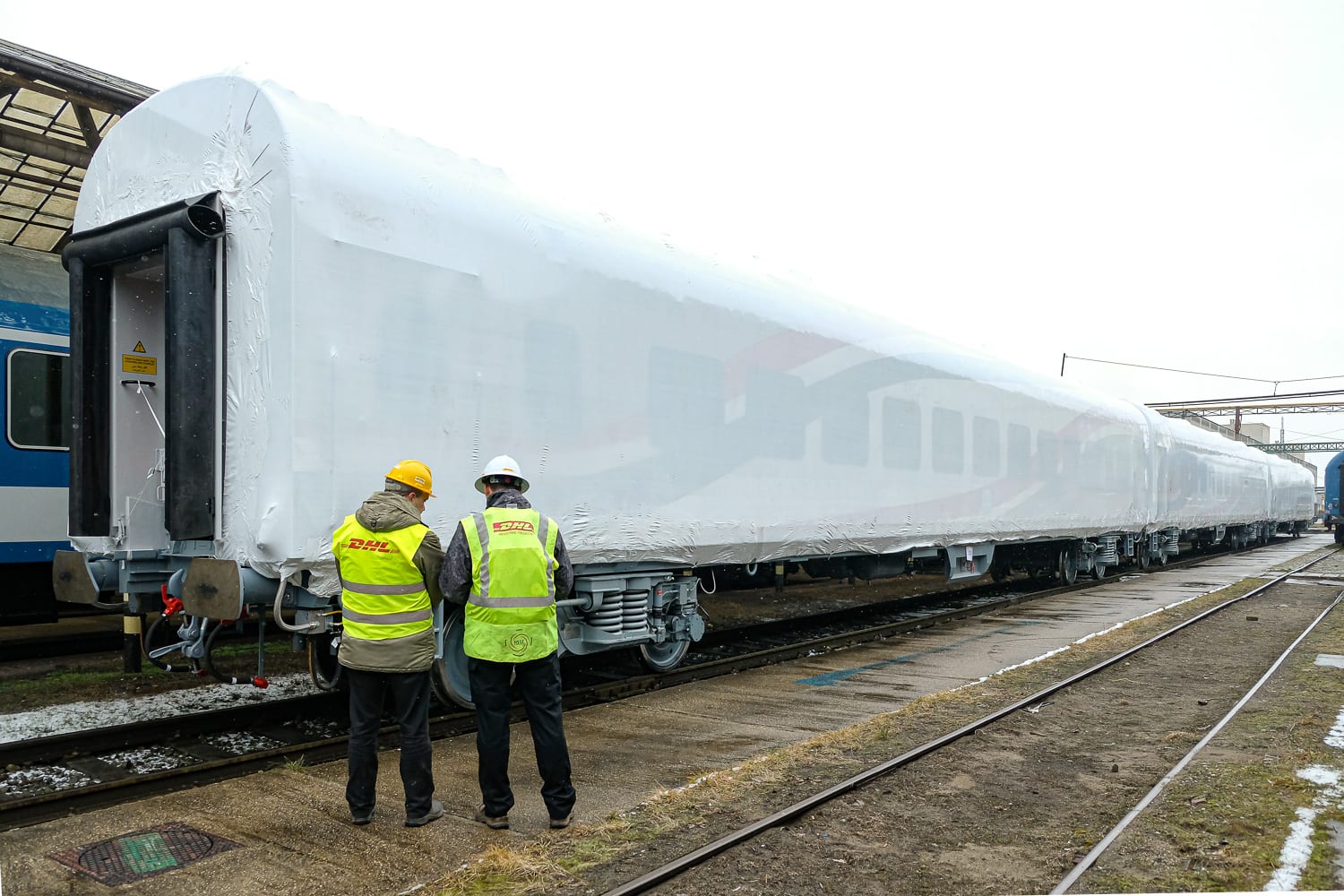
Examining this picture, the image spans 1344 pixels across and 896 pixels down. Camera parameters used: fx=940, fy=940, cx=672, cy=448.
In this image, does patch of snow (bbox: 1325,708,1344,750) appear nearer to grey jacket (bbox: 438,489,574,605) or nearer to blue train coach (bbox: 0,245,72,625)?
grey jacket (bbox: 438,489,574,605)

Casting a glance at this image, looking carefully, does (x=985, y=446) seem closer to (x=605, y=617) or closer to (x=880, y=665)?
(x=880, y=665)

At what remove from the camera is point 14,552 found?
8836 mm

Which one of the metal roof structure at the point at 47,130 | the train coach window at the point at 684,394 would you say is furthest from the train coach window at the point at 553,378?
the metal roof structure at the point at 47,130

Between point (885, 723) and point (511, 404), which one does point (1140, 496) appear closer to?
point (885, 723)

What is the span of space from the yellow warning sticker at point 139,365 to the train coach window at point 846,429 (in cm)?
563

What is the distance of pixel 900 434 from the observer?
34.0 ft

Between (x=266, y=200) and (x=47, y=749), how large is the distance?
3342 millimetres

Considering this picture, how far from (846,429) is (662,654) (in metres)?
3.00

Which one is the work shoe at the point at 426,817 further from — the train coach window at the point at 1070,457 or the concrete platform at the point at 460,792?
the train coach window at the point at 1070,457

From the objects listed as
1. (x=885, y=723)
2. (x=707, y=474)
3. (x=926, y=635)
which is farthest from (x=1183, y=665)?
(x=707, y=474)

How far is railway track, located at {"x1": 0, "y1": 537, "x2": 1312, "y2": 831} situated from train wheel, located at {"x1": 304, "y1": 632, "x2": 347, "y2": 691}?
339mm

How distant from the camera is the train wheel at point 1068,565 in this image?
58.5 feet

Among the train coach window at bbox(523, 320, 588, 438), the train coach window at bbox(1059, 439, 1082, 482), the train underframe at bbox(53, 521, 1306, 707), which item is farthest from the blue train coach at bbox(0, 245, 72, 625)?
the train coach window at bbox(1059, 439, 1082, 482)

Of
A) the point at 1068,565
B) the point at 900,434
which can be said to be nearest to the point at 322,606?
the point at 900,434
